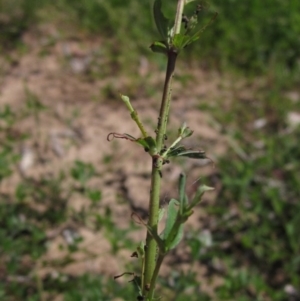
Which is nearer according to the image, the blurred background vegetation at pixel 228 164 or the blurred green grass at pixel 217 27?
the blurred background vegetation at pixel 228 164

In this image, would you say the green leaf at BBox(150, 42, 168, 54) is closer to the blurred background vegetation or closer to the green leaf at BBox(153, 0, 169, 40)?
the green leaf at BBox(153, 0, 169, 40)


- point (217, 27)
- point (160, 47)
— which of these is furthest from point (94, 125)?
point (160, 47)

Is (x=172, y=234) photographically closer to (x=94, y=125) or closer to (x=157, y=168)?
(x=157, y=168)

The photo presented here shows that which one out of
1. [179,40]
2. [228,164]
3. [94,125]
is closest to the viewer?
[179,40]

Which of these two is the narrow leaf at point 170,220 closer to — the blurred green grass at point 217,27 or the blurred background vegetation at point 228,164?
the blurred background vegetation at point 228,164

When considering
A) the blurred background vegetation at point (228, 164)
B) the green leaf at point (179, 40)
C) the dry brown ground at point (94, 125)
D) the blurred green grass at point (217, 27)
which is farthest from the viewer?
the blurred green grass at point (217, 27)

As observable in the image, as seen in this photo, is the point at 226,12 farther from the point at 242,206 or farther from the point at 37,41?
the point at 242,206

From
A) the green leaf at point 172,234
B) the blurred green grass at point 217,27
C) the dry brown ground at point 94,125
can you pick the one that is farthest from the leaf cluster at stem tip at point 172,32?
the blurred green grass at point 217,27

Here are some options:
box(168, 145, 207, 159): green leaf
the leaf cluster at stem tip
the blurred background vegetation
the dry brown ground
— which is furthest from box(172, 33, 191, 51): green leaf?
the dry brown ground
